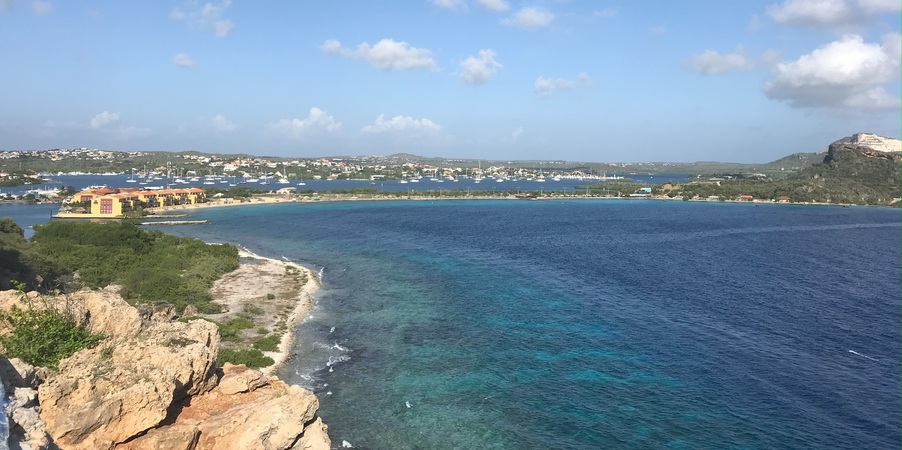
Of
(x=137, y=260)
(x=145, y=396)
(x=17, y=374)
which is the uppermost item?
(x=17, y=374)

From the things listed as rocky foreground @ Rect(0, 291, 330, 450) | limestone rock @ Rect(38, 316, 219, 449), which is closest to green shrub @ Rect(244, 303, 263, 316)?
rocky foreground @ Rect(0, 291, 330, 450)

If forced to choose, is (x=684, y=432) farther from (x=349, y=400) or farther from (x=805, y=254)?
(x=805, y=254)

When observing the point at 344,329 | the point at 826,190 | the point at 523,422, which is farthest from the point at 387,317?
the point at 826,190

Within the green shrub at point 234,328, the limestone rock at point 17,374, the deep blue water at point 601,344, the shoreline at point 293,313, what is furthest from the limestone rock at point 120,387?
the green shrub at point 234,328

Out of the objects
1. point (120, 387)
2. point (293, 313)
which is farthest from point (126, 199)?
point (120, 387)

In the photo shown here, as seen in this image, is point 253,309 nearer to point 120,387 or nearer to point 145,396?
point 120,387

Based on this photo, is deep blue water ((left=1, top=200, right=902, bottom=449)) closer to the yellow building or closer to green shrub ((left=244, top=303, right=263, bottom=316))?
green shrub ((left=244, top=303, right=263, bottom=316))
